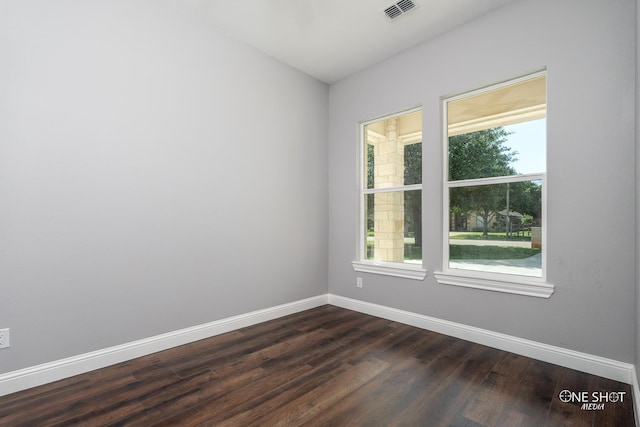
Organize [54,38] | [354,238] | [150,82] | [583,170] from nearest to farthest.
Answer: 1. [54,38]
2. [583,170]
3. [150,82]
4. [354,238]

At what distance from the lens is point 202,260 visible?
301cm

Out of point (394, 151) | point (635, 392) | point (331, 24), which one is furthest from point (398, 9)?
point (635, 392)

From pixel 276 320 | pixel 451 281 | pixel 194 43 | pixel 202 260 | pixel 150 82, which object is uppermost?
pixel 194 43

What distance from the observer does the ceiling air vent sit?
8.86ft

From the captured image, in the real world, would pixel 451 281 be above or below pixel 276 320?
above

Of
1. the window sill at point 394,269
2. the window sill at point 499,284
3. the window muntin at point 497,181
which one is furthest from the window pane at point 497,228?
the window sill at point 394,269

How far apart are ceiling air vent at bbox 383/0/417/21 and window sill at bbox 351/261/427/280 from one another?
2.45m

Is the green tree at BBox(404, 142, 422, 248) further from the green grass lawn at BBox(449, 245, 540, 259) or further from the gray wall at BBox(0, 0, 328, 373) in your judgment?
the gray wall at BBox(0, 0, 328, 373)

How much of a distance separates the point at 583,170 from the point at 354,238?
2.33 m

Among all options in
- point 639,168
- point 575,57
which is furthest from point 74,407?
point 575,57

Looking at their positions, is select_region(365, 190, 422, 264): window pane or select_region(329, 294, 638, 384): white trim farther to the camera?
select_region(365, 190, 422, 264): window pane

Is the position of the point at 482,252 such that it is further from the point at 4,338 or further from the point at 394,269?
the point at 4,338

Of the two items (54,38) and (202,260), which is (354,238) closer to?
(202,260)

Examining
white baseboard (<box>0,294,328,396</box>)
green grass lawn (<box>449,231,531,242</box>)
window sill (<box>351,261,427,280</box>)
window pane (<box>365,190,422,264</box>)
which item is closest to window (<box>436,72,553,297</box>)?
green grass lawn (<box>449,231,531,242</box>)
